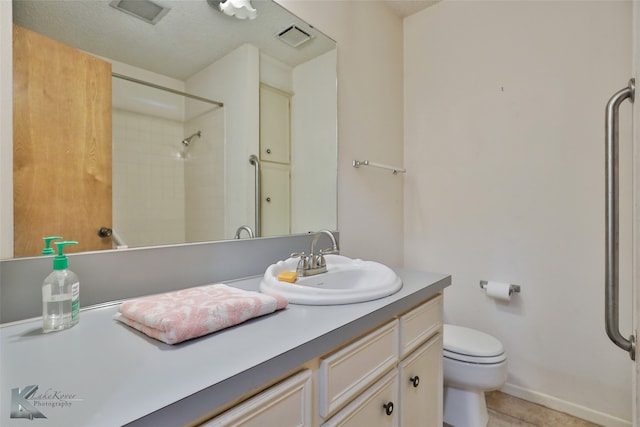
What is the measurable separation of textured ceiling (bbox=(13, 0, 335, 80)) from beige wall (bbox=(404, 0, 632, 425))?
109 centimetres

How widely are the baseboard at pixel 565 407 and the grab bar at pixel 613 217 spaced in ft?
3.36

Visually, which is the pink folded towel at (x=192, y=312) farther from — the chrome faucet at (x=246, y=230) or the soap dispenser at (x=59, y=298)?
the chrome faucet at (x=246, y=230)

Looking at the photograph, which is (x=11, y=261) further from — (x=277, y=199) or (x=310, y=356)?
(x=277, y=199)

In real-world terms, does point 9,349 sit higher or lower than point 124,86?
lower

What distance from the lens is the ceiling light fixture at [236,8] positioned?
3.83 feet

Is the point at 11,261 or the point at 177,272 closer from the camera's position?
the point at 11,261

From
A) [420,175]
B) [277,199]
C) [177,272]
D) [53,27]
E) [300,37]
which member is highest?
[300,37]

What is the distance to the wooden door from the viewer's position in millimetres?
766

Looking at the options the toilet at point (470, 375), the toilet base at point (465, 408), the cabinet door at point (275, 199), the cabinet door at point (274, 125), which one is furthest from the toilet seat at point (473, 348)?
the cabinet door at point (274, 125)

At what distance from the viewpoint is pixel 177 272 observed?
99cm

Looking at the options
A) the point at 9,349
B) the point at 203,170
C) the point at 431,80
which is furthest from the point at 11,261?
the point at 431,80

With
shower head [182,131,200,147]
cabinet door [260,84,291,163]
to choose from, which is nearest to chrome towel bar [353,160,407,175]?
cabinet door [260,84,291,163]

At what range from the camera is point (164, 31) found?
105 cm

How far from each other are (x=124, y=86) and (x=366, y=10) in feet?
4.90
